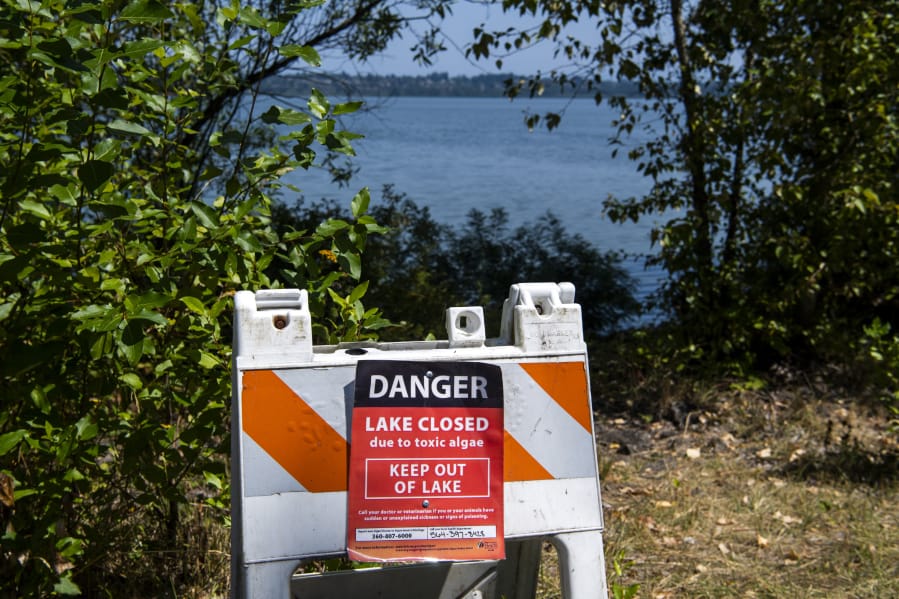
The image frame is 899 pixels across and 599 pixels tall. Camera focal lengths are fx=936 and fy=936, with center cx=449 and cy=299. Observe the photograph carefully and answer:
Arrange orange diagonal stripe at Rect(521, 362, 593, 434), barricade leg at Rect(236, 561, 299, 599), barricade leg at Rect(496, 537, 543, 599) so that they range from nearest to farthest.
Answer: barricade leg at Rect(236, 561, 299, 599) < orange diagonal stripe at Rect(521, 362, 593, 434) < barricade leg at Rect(496, 537, 543, 599)

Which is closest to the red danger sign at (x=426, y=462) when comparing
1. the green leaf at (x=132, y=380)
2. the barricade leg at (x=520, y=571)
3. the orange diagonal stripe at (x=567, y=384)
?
the orange diagonal stripe at (x=567, y=384)

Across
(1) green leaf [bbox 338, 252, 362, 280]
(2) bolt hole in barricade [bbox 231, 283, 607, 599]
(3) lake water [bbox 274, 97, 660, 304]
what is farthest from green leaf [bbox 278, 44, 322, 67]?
(3) lake water [bbox 274, 97, 660, 304]

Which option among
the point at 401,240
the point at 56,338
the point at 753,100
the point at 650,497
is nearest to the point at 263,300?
the point at 56,338

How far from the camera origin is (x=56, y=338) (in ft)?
8.93

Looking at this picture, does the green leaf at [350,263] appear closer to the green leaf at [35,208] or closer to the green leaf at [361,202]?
the green leaf at [361,202]

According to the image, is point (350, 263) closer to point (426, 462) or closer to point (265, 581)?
point (426, 462)

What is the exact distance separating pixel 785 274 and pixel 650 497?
3.13m

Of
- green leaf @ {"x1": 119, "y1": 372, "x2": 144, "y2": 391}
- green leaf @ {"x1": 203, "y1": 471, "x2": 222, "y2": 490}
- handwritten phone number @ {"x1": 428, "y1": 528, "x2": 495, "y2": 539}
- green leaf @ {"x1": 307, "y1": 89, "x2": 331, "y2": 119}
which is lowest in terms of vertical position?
green leaf @ {"x1": 203, "y1": 471, "x2": 222, "y2": 490}

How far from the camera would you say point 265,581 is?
2.02 m

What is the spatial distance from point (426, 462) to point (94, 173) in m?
1.09

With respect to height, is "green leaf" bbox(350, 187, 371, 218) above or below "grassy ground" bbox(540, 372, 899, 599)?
above

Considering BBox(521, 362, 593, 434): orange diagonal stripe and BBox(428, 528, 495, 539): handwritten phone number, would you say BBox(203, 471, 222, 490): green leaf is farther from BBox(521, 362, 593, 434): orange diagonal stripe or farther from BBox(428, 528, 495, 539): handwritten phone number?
BBox(521, 362, 593, 434): orange diagonal stripe

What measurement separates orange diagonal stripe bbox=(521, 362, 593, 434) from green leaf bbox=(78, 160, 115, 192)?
113 centimetres

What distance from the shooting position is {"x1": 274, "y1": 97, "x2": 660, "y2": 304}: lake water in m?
11.6
